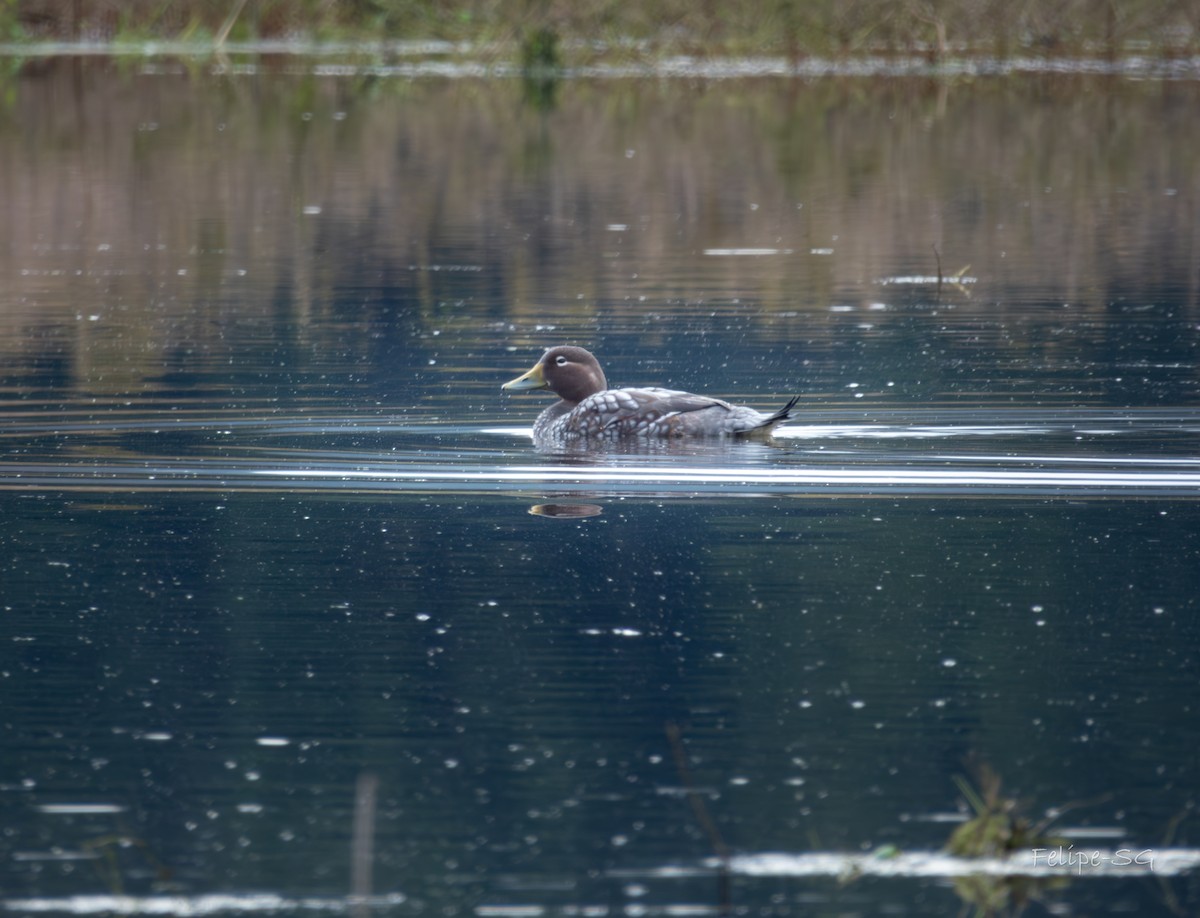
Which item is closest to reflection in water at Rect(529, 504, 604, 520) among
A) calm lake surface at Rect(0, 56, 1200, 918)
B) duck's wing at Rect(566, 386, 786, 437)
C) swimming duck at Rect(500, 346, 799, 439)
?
calm lake surface at Rect(0, 56, 1200, 918)

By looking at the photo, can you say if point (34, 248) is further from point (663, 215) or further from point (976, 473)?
point (976, 473)

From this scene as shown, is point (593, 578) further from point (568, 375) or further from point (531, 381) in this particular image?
point (531, 381)

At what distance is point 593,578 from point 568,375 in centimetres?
346

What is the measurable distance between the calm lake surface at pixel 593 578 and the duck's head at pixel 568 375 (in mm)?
254

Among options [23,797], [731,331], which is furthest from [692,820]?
[731,331]

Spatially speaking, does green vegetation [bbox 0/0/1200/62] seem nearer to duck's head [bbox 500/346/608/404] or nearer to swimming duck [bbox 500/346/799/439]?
duck's head [bbox 500/346/608/404]

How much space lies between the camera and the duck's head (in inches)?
432

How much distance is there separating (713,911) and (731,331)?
9.21 meters

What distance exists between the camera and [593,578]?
7.62 metres

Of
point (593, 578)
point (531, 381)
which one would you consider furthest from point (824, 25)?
point (593, 578)

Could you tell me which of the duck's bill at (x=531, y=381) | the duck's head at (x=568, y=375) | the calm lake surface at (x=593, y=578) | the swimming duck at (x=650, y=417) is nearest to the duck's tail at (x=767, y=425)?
the swimming duck at (x=650, y=417)

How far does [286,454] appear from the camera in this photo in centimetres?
980

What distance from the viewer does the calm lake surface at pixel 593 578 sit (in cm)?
509

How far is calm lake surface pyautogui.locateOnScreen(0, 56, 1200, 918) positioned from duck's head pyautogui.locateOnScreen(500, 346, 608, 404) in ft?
0.83
